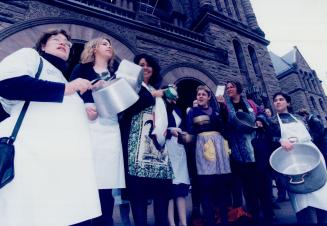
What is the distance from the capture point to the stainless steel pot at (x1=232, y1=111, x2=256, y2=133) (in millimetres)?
3203

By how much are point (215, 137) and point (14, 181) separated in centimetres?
232

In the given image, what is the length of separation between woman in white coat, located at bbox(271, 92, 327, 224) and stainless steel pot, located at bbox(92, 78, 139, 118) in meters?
2.02

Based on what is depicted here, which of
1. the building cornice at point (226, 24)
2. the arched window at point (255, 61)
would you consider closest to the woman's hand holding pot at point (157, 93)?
the building cornice at point (226, 24)

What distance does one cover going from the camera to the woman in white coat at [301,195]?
279cm

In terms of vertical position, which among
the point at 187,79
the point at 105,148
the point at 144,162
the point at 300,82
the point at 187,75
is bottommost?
the point at 144,162

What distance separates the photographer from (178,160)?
316cm

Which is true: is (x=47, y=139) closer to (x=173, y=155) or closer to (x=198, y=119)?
(x=173, y=155)

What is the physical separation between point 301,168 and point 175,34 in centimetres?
599

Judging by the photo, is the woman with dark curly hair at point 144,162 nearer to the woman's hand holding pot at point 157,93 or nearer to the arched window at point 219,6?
the woman's hand holding pot at point 157,93

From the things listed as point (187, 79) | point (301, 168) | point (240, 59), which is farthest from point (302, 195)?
point (240, 59)

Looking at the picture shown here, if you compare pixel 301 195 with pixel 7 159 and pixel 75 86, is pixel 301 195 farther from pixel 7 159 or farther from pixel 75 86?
pixel 7 159

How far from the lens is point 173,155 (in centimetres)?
314

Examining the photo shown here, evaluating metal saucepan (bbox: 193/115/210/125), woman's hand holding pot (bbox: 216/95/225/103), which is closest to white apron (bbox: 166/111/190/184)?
metal saucepan (bbox: 193/115/210/125)

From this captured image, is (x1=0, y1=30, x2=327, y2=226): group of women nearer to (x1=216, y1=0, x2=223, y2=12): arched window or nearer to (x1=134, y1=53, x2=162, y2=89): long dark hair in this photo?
(x1=134, y1=53, x2=162, y2=89): long dark hair
